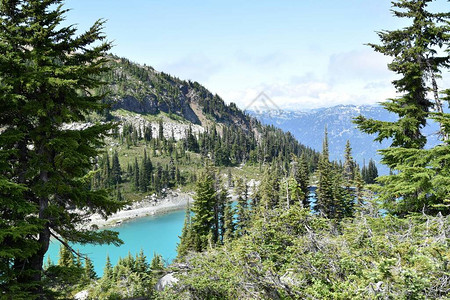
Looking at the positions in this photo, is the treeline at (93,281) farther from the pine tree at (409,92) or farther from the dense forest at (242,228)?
the pine tree at (409,92)

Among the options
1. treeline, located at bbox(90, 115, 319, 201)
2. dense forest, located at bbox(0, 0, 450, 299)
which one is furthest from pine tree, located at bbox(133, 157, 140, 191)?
dense forest, located at bbox(0, 0, 450, 299)

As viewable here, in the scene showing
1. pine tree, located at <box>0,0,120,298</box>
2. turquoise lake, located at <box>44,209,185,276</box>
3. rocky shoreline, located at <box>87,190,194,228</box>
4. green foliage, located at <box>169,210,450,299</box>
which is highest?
pine tree, located at <box>0,0,120,298</box>

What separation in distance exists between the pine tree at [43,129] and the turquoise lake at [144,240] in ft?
167

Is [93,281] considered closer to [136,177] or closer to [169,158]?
[136,177]

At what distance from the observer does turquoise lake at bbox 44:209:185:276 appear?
68106 millimetres

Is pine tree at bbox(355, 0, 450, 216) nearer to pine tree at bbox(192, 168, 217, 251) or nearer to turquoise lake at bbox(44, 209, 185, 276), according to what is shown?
pine tree at bbox(192, 168, 217, 251)

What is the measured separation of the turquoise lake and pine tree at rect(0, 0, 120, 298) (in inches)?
2007

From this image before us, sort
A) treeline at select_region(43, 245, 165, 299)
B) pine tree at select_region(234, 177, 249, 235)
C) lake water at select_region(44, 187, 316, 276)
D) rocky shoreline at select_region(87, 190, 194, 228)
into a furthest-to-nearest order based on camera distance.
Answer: rocky shoreline at select_region(87, 190, 194, 228) < lake water at select_region(44, 187, 316, 276) < pine tree at select_region(234, 177, 249, 235) < treeline at select_region(43, 245, 165, 299)

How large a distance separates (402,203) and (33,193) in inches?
577

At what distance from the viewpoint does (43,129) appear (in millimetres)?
9445

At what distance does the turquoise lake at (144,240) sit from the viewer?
68106mm

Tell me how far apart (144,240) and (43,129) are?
76.4 meters

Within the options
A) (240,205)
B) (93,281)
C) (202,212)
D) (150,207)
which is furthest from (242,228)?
(150,207)

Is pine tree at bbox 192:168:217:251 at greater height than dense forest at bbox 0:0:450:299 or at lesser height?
lesser
